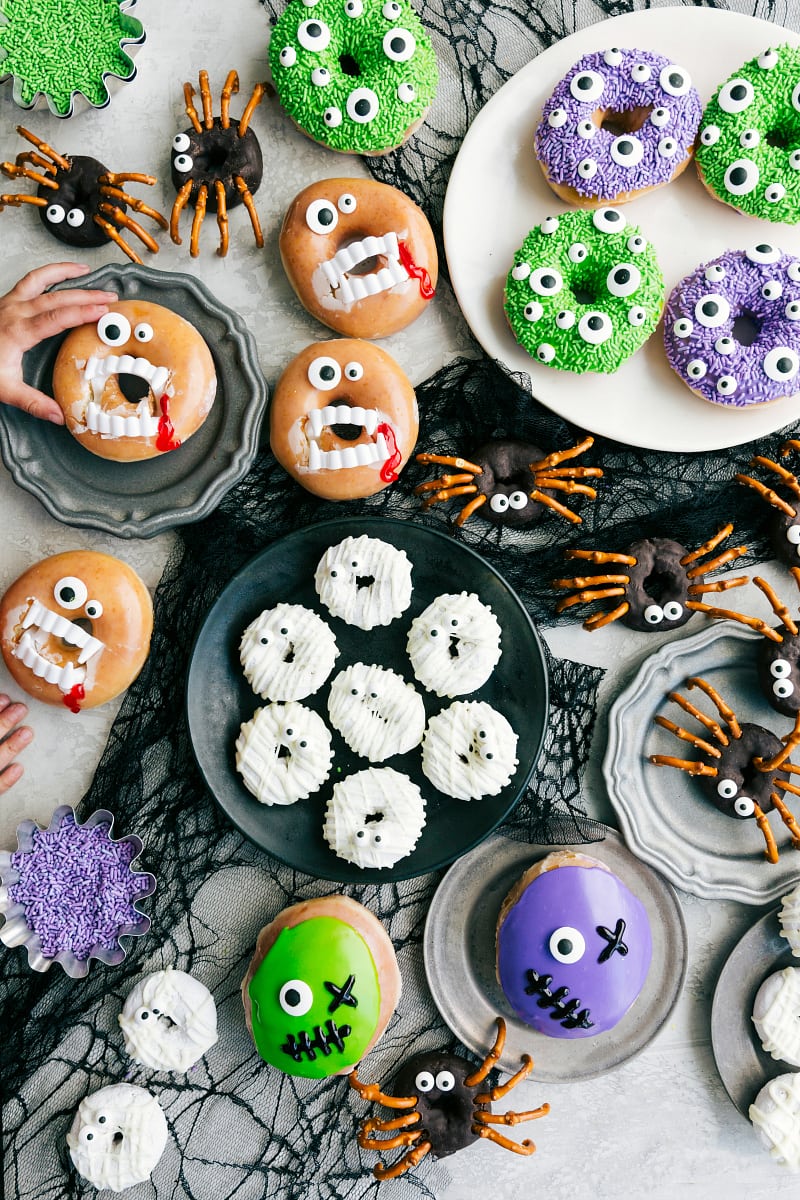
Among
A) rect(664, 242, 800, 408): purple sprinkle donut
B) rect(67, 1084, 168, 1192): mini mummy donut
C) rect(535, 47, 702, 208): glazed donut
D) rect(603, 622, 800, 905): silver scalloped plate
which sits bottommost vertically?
rect(67, 1084, 168, 1192): mini mummy donut

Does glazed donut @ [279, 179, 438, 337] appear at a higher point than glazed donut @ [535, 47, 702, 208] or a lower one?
lower

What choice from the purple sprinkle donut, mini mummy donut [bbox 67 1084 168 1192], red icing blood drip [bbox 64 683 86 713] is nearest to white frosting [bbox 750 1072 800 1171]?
mini mummy donut [bbox 67 1084 168 1192]

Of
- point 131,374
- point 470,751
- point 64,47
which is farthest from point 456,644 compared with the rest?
point 64,47

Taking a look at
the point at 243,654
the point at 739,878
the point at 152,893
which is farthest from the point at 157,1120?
the point at 739,878

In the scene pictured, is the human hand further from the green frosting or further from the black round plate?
the green frosting

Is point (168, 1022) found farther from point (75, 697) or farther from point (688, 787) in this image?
point (688, 787)

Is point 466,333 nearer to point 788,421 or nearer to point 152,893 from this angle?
point 788,421
